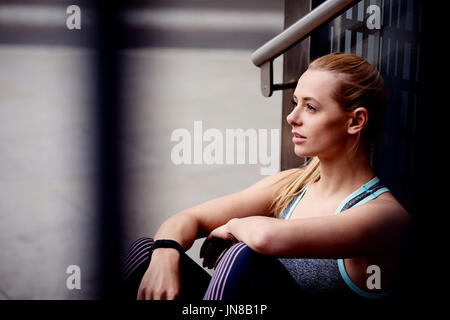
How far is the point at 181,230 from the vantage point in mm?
882

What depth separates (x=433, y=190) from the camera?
980mm

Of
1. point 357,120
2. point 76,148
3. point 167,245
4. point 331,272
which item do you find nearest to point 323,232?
point 331,272

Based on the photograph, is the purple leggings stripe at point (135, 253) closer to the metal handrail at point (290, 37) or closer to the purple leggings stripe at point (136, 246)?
the purple leggings stripe at point (136, 246)

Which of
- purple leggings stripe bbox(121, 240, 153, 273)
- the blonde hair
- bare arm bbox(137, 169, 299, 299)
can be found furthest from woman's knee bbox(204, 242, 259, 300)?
the blonde hair

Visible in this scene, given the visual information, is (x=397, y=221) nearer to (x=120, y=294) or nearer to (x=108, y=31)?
(x=120, y=294)

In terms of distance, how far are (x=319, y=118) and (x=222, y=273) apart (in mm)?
341

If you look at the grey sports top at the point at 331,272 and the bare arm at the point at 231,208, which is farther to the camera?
the bare arm at the point at 231,208

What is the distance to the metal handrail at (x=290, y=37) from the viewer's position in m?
0.81

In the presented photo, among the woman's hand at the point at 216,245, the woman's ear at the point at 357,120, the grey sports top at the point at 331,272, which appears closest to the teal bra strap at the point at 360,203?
the grey sports top at the point at 331,272

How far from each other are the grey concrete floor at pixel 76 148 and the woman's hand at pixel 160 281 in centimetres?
20

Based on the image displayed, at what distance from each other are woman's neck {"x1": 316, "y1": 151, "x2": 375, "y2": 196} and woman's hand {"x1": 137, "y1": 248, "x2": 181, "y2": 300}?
36cm

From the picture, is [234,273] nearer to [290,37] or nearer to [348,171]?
[348,171]
